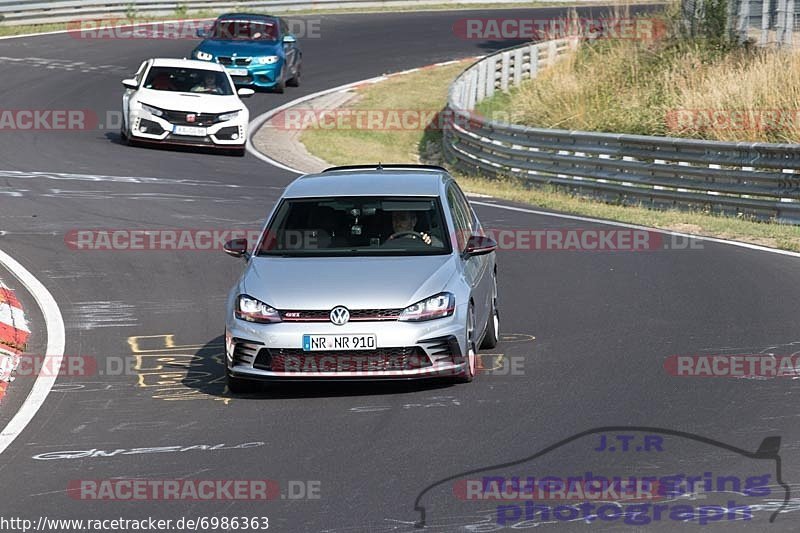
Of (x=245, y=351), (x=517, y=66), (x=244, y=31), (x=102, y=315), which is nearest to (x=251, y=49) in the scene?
(x=244, y=31)

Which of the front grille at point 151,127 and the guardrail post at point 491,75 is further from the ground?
the front grille at point 151,127

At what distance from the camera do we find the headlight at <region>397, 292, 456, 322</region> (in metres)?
9.77

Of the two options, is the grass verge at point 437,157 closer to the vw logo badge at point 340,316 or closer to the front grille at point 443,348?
the front grille at point 443,348

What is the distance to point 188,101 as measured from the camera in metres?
25.6

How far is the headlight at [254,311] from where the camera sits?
980cm

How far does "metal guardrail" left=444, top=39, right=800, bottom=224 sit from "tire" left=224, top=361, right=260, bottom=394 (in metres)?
11.5

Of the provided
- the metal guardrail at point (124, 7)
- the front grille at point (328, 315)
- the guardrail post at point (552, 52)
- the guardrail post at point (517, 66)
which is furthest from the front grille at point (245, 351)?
the metal guardrail at point (124, 7)

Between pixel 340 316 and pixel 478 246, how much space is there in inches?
59.2

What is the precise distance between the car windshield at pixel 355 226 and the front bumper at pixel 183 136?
14.9m

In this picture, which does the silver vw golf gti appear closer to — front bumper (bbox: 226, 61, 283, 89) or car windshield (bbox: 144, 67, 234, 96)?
car windshield (bbox: 144, 67, 234, 96)

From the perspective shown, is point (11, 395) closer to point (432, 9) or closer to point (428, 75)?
point (428, 75)

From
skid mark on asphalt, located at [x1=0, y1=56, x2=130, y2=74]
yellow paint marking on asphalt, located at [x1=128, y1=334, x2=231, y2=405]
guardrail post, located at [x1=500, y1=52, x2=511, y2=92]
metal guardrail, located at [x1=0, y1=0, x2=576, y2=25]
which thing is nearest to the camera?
yellow paint marking on asphalt, located at [x1=128, y1=334, x2=231, y2=405]

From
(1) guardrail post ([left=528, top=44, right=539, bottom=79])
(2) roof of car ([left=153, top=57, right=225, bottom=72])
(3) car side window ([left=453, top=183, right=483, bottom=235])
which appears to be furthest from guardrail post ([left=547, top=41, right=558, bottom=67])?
(3) car side window ([left=453, top=183, right=483, bottom=235])

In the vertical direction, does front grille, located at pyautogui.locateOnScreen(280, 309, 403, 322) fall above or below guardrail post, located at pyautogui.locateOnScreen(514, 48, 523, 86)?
above
